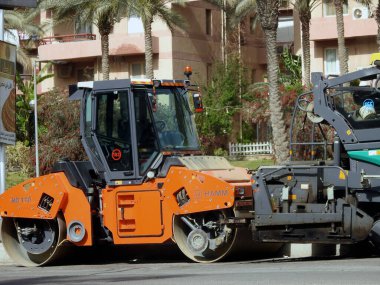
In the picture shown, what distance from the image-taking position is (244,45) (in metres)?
58.7

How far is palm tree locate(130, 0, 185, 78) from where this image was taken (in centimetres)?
4556

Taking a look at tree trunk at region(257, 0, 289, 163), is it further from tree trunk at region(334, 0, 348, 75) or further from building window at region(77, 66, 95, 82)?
building window at region(77, 66, 95, 82)

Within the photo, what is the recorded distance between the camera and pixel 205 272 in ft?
51.8

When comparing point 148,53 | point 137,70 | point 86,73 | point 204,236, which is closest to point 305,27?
point 148,53

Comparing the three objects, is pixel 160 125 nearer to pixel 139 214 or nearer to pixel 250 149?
pixel 139 214

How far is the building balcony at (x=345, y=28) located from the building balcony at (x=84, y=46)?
7.88m

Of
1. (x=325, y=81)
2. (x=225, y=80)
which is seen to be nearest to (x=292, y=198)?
(x=325, y=81)

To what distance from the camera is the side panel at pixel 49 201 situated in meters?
18.9

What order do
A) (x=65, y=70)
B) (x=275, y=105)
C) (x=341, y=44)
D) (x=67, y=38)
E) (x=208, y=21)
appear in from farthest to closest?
(x=65, y=70), (x=67, y=38), (x=208, y=21), (x=341, y=44), (x=275, y=105)

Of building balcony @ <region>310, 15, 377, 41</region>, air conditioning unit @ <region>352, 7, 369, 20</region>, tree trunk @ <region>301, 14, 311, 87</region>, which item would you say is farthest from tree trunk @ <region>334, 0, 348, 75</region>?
air conditioning unit @ <region>352, 7, 369, 20</region>

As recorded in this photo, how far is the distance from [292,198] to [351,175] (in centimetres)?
100

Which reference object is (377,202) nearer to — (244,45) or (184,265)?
(184,265)

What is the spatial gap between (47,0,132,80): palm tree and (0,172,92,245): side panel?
85.9 ft

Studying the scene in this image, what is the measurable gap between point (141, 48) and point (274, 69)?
57.0 feet
